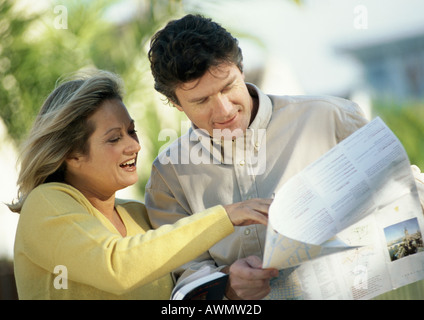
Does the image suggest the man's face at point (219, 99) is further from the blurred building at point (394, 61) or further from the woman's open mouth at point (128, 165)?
the blurred building at point (394, 61)

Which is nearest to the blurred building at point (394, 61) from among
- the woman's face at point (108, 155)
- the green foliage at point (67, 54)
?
the green foliage at point (67, 54)

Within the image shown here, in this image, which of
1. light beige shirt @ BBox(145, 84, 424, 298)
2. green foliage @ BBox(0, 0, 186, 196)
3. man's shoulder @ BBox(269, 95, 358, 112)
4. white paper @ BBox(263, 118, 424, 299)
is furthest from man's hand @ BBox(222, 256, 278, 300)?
green foliage @ BBox(0, 0, 186, 196)

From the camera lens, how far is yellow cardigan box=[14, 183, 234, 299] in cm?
171

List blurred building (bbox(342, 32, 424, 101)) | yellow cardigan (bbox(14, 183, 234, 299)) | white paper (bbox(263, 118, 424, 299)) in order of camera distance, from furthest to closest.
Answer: blurred building (bbox(342, 32, 424, 101)) → yellow cardigan (bbox(14, 183, 234, 299)) → white paper (bbox(263, 118, 424, 299))

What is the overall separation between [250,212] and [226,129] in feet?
1.58

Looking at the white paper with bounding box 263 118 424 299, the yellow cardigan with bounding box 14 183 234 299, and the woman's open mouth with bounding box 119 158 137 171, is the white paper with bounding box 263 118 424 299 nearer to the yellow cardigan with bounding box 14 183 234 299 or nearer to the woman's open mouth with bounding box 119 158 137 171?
the yellow cardigan with bounding box 14 183 234 299

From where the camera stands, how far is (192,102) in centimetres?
215

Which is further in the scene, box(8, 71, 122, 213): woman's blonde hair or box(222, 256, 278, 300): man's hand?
box(8, 71, 122, 213): woman's blonde hair

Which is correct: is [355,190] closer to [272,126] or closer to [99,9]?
[272,126]

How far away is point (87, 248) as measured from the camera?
5.75ft

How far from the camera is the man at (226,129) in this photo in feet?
6.91

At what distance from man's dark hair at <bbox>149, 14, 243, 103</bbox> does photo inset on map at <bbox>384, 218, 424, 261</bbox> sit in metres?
0.79

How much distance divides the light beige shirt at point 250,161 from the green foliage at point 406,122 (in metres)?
5.28

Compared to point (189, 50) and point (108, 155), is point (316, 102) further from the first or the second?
point (108, 155)
